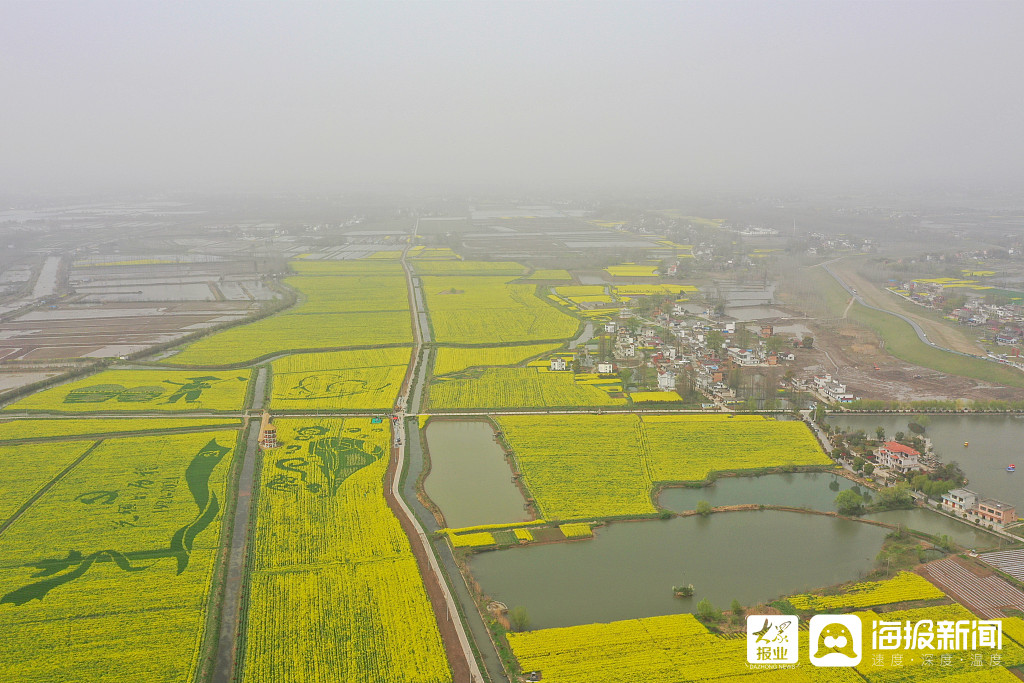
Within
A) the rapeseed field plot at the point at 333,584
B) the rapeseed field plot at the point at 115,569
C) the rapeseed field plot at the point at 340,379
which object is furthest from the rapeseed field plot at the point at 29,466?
the rapeseed field plot at the point at 340,379

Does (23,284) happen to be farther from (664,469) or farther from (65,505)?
(664,469)

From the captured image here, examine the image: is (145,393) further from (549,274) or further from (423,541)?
(549,274)

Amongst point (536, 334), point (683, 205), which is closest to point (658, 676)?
point (536, 334)

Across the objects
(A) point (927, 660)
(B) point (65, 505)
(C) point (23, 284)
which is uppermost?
(C) point (23, 284)

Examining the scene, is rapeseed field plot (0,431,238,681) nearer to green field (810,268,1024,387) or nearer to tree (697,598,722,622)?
tree (697,598,722,622)

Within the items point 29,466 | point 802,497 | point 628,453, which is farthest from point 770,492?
point 29,466

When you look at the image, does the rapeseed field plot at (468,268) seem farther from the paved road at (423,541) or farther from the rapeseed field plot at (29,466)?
the rapeseed field plot at (29,466)
